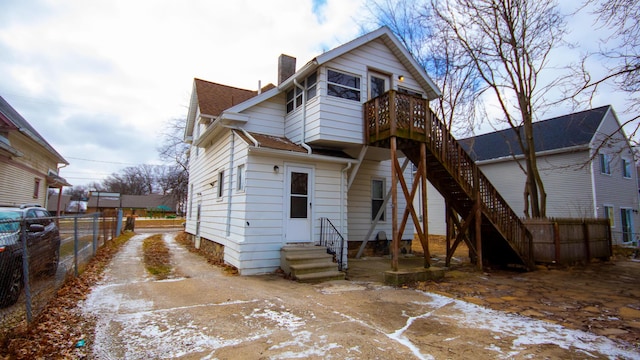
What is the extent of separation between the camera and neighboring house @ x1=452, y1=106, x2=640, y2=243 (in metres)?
16.4

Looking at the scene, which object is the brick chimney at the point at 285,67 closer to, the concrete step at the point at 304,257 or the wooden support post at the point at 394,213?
the wooden support post at the point at 394,213

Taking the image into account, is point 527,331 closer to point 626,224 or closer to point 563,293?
point 563,293

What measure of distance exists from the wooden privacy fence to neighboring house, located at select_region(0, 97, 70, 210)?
17.7 metres

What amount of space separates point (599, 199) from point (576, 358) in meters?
17.2

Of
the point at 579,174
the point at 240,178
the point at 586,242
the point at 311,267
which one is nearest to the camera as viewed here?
the point at 311,267

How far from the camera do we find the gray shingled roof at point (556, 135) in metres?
17.0

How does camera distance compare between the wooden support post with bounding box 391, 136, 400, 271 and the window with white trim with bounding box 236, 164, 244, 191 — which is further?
the window with white trim with bounding box 236, 164, 244, 191

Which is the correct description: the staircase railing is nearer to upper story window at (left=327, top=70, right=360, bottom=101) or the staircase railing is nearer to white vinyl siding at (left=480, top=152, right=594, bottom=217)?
Result: upper story window at (left=327, top=70, right=360, bottom=101)

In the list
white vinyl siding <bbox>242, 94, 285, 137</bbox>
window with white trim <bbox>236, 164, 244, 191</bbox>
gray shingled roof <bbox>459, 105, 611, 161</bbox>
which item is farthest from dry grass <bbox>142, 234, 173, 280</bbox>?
gray shingled roof <bbox>459, 105, 611, 161</bbox>

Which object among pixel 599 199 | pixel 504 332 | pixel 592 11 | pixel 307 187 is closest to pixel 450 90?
pixel 599 199

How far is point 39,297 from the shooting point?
4.74m

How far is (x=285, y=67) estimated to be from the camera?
12.3 metres

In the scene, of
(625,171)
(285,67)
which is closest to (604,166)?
(625,171)

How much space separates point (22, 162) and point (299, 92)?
44.3 ft
